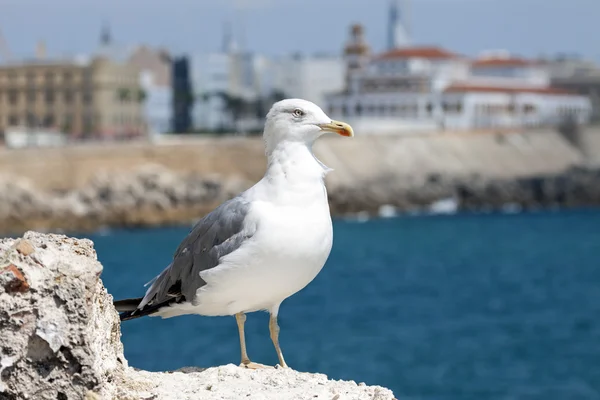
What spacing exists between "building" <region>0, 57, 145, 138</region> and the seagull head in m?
79.8

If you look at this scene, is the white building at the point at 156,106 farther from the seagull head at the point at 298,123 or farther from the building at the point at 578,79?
the seagull head at the point at 298,123

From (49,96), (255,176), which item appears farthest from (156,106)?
(255,176)

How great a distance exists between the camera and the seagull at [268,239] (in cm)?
588

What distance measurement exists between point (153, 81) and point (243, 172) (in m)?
33.2

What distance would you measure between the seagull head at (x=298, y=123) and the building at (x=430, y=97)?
83021 millimetres

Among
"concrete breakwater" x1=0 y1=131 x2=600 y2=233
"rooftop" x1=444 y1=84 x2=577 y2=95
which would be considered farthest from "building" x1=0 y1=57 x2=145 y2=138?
"rooftop" x1=444 y1=84 x2=577 y2=95

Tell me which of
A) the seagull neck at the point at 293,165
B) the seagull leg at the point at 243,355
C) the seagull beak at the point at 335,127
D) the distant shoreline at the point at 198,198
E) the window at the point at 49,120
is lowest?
the distant shoreline at the point at 198,198

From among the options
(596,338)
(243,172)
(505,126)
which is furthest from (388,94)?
(596,338)

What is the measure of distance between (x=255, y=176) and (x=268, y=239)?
219 feet

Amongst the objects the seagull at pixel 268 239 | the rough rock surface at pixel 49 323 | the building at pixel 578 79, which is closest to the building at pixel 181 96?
the building at pixel 578 79

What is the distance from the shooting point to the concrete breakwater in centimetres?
6038

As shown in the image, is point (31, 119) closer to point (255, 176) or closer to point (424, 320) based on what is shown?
point (255, 176)

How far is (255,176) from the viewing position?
72688 millimetres

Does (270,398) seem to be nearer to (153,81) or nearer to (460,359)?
(460,359)
